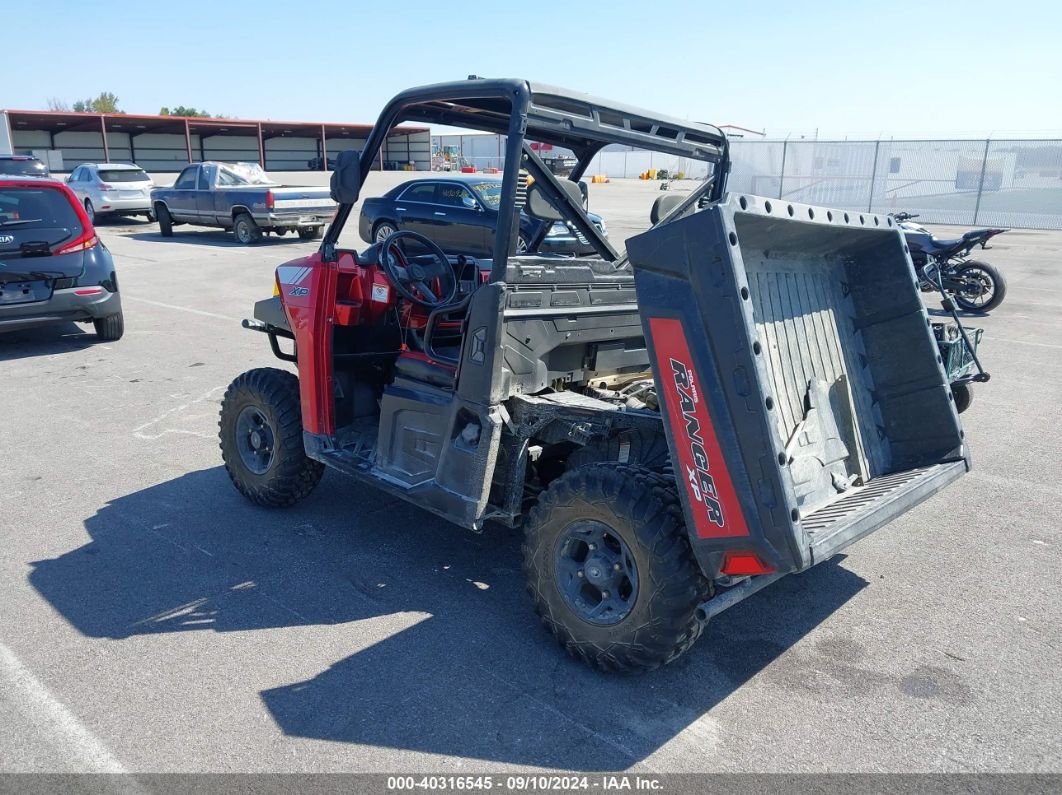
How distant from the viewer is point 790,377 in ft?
11.8

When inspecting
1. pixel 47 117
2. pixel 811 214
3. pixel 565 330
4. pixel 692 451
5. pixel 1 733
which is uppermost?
pixel 47 117

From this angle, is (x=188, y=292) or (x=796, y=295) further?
(x=188, y=292)

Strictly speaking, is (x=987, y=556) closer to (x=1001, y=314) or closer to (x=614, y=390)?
(x=614, y=390)

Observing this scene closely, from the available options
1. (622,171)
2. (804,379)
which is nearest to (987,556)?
(804,379)

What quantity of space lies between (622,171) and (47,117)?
3380cm

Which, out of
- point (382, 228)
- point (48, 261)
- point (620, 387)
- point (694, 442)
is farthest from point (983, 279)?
point (48, 261)

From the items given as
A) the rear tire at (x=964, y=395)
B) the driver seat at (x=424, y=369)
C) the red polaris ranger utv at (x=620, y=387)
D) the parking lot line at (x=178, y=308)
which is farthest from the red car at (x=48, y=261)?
the rear tire at (x=964, y=395)

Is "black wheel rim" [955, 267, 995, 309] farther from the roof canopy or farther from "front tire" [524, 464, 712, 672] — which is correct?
"front tire" [524, 464, 712, 672]

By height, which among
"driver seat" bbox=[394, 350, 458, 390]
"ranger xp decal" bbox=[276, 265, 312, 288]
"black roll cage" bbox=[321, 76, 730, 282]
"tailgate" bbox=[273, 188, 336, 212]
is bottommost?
"driver seat" bbox=[394, 350, 458, 390]

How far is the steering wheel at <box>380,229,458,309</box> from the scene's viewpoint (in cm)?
437

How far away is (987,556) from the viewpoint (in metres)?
4.43

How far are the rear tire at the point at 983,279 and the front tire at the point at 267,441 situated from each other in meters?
10.1

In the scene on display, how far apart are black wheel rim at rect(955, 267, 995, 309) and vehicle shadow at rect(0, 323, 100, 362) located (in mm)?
11189

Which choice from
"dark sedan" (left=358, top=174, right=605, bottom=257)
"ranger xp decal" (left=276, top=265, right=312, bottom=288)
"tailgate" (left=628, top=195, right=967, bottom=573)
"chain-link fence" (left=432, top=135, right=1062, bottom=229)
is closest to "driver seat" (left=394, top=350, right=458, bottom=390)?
"ranger xp decal" (left=276, top=265, right=312, bottom=288)
